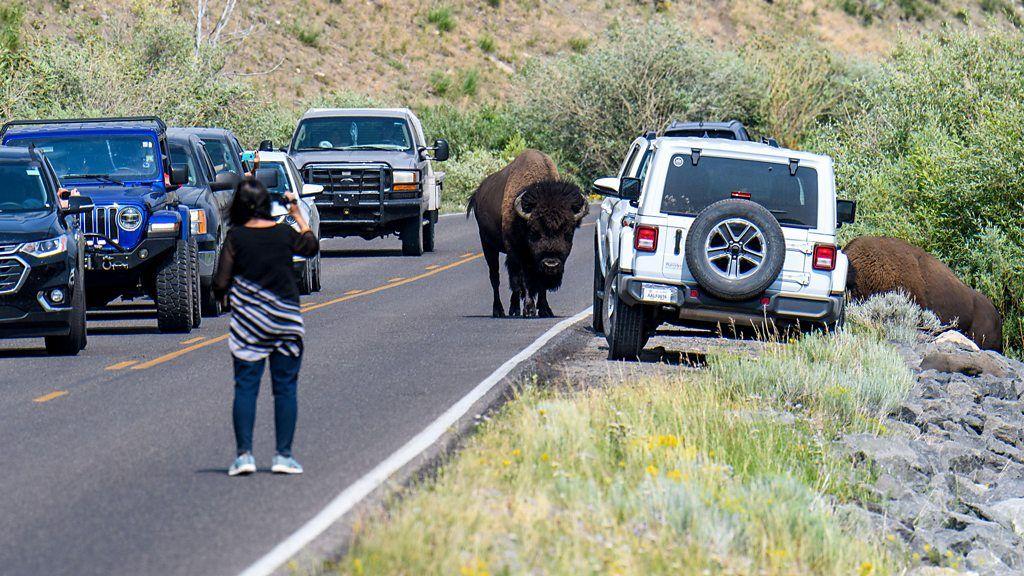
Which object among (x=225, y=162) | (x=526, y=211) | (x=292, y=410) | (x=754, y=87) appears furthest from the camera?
(x=754, y=87)

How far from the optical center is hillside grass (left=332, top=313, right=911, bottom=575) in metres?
6.82

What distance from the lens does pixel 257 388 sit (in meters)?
8.70

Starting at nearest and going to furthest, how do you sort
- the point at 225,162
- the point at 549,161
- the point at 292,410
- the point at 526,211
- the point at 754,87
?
the point at 292,410
the point at 526,211
the point at 549,161
the point at 225,162
the point at 754,87

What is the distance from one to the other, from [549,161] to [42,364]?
21.6ft

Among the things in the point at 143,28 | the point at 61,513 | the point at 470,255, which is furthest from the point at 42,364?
the point at 143,28

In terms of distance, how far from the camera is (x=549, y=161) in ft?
59.8

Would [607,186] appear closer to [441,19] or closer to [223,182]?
[223,182]

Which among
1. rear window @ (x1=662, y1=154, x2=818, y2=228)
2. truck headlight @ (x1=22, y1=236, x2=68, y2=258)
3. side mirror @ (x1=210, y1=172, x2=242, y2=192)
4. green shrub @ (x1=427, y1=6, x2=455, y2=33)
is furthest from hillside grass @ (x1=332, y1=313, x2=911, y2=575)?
green shrub @ (x1=427, y1=6, x2=455, y2=33)

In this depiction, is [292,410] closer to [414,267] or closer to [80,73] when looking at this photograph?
[414,267]

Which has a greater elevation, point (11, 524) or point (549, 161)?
point (549, 161)

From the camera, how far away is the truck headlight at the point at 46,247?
1430 centimetres

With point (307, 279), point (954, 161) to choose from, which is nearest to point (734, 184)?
point (307, 279)

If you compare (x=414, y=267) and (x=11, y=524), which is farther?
(x=414, y=267)

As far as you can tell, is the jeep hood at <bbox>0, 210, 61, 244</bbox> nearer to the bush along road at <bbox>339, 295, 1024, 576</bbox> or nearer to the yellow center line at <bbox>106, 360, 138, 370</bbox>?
the yellow center line at <bbox>106, 360, 138, 370</bbox>
